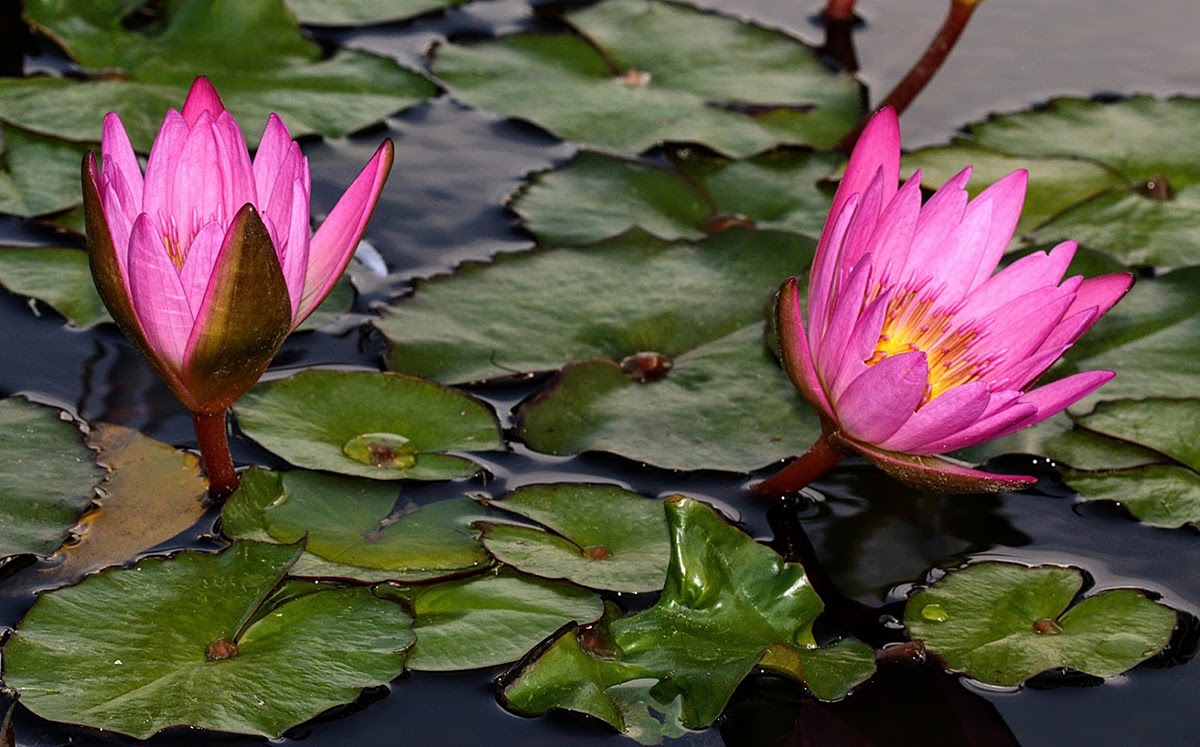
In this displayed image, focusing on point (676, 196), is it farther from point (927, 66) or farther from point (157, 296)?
point (157, 296)

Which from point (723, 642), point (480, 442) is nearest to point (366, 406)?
point (480, 442)

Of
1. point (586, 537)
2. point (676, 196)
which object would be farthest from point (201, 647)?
point (676, 196)

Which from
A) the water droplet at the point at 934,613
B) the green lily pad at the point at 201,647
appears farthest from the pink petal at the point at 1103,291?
the green lily pad at the point at 201,647

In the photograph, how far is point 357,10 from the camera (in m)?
3.07

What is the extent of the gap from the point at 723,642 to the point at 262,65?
1.77 m

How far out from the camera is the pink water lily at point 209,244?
4.85ft

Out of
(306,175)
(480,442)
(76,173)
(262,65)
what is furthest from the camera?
(262,65)

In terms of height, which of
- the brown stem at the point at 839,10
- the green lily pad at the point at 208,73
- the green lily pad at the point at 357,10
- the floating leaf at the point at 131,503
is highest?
the brown stem at the point at 839,10

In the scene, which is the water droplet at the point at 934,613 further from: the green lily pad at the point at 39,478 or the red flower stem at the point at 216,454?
the green lily pad at the point at 39,478

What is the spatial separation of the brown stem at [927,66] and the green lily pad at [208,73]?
96 centimetres

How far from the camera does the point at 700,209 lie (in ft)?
8.55

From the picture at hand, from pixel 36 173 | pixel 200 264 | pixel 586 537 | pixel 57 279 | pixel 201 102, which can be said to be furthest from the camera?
pixel 36 173

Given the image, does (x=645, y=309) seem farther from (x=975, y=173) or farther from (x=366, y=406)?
(x=975, y=173)

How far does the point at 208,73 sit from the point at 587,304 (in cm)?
109
